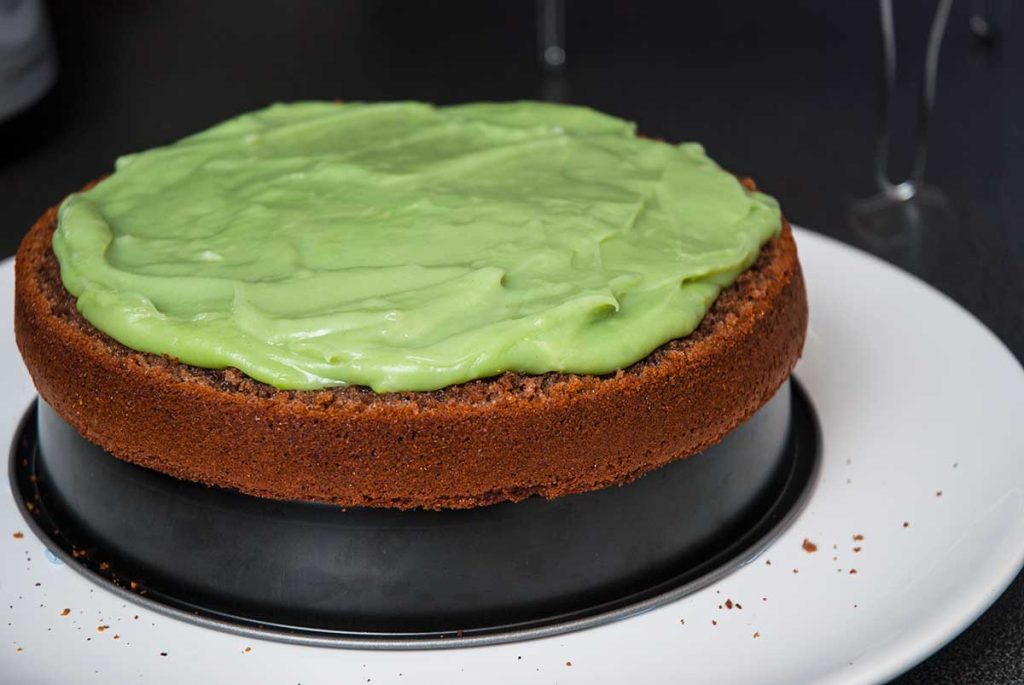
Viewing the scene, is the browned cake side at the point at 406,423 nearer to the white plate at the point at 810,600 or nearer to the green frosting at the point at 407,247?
the green frosting at the point at 407,247

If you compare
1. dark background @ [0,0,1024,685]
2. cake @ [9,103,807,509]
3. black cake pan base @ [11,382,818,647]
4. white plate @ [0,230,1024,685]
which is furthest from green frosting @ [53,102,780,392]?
dark background @ [0,0,1024,685]

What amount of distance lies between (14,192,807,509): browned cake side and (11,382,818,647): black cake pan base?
42 millimetres

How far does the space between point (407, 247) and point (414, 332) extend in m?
0.26

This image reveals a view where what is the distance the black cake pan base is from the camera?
2297mm

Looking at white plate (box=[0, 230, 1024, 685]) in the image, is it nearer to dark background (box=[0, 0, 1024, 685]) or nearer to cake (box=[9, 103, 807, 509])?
cake (box=[9, 103, 807, 509])

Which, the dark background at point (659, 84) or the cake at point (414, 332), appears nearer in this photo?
the cake at point (414, 332)

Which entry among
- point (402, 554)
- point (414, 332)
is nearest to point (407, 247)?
point (414, 332)

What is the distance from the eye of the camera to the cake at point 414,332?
2.22 metres

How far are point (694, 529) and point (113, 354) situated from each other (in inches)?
36.1

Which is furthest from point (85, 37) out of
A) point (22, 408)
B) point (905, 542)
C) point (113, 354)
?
point (905, 542)

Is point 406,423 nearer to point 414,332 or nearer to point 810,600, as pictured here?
point 414,332

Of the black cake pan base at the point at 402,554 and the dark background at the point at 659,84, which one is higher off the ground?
the black cake pan base at the point at 402,554

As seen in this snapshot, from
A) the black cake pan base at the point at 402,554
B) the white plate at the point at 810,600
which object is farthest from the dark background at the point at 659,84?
the black cake pan base at the point at 402,554

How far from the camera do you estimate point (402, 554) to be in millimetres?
2295
